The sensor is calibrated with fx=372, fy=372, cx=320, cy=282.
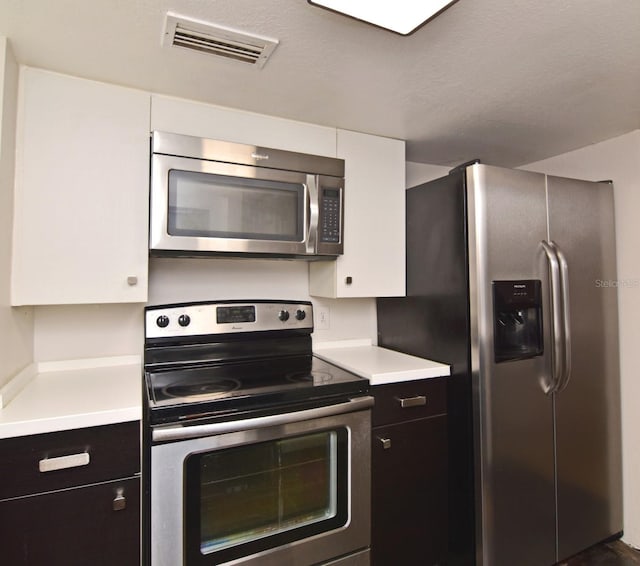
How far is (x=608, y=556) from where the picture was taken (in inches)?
72.7

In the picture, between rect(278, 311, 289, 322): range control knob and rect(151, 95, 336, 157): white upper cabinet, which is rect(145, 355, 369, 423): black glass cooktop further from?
→ rect(151, 95, 336, 157): white upper cabinet

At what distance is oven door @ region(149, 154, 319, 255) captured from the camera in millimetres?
1479

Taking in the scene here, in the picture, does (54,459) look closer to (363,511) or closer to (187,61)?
(363,511)

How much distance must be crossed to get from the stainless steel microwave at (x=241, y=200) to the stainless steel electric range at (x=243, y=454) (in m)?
0.35

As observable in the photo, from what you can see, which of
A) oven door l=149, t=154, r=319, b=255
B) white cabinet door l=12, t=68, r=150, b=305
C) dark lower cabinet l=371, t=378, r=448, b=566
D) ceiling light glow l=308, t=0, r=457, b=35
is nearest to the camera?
ceiling light glow l=308, t=0, r=457, b=35

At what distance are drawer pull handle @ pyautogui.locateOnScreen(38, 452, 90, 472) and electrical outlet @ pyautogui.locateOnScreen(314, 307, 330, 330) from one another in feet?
4.27

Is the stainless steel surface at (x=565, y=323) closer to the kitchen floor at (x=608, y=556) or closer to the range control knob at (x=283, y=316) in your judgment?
the kitchen floor at (x=608, y=556)

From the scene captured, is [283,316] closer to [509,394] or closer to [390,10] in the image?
[509,394]

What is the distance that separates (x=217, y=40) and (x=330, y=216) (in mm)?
840

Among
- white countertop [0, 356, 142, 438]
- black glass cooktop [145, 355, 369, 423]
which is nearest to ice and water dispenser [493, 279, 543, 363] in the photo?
black glass cooktop [145, 355, 369, 423]

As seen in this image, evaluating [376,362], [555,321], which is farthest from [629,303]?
[376,362]

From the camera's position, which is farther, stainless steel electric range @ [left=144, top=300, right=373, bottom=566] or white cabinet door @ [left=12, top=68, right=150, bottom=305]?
white cabinet door @ [left=12, top=68, right=150, bottom=305]

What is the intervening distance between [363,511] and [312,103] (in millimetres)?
1725

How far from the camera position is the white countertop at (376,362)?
162 cm
